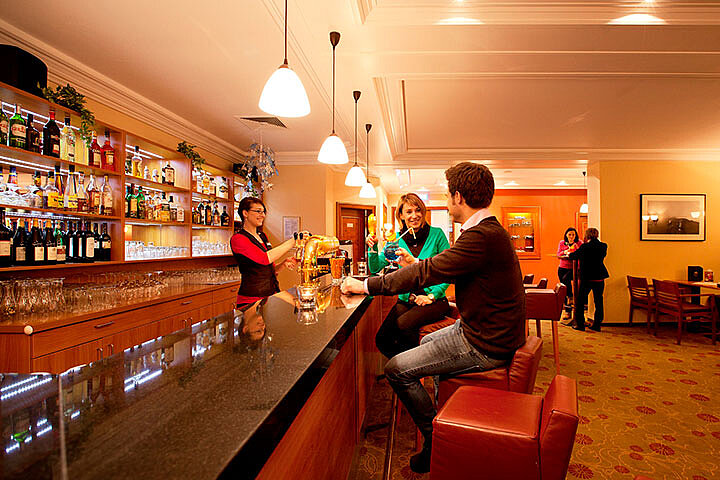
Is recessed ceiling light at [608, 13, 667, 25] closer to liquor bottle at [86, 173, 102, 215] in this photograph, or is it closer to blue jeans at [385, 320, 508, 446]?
blue jeans at [385, 320, 508, 446]

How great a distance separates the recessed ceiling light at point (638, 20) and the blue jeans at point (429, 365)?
8.17ft

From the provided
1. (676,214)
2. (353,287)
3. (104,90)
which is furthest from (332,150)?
(676,214)

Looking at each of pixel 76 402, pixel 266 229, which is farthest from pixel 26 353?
pixel 266 229

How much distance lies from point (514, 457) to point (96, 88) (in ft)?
14.5

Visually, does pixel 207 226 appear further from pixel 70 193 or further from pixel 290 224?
pixel 70 193

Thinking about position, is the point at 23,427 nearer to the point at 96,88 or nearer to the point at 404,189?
the point at 96,88

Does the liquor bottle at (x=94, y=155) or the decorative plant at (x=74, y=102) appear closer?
the decorative plant at (x=74, y=102)

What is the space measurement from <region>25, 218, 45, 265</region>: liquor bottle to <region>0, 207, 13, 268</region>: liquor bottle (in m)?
0.13

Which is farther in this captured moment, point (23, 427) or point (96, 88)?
point (96, 88)

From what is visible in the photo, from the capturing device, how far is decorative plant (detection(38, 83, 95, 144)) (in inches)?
120

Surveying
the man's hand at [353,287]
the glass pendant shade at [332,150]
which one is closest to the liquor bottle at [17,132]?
the glass pendant shade at [332,150]

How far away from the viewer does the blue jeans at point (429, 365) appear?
6.13 feet

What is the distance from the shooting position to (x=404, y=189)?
38.2 feet

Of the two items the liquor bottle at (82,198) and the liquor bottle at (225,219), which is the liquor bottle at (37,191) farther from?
the liquor bottle at (225,219)
